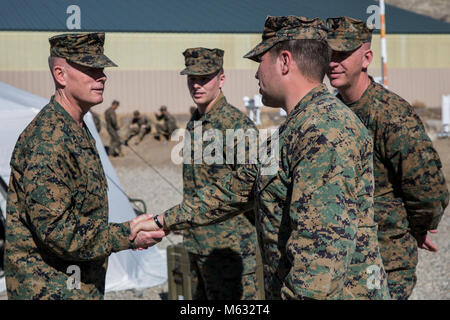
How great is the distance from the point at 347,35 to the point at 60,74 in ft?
5.46

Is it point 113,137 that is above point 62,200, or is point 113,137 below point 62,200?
above

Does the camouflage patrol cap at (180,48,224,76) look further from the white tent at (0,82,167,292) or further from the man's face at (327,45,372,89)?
the white tent at (0,82,167,292)

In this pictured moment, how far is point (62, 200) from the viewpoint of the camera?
2.99 metres

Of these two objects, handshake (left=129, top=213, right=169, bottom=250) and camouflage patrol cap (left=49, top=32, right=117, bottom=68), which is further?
handshake (left=129, top=213, right=169, bottom=250)

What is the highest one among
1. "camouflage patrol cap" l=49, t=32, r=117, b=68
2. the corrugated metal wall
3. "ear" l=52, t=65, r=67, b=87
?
the corrugated metal wall

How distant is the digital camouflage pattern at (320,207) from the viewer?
2203 mm

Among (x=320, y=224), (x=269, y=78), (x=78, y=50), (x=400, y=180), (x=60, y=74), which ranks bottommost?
(x=320, y=224)

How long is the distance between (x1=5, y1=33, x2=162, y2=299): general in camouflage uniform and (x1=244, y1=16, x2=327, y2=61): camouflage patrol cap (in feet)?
3.48

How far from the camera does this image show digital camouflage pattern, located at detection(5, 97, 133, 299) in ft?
9.73

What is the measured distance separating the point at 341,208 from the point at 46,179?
A: 1.45m

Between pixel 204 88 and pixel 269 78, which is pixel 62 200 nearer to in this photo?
pixel 269 78

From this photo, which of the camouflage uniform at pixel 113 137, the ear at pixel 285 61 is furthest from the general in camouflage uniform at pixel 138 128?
the ear at pixel 285 61

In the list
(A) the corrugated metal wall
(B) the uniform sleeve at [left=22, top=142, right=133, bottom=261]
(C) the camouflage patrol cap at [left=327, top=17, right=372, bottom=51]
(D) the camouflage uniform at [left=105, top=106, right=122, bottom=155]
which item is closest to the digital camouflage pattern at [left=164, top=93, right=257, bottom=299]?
(C) the camouflage patrol cap at [left=327, top=17, right=372, bottom=51]

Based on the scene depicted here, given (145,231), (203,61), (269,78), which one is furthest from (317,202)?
(203,61)
